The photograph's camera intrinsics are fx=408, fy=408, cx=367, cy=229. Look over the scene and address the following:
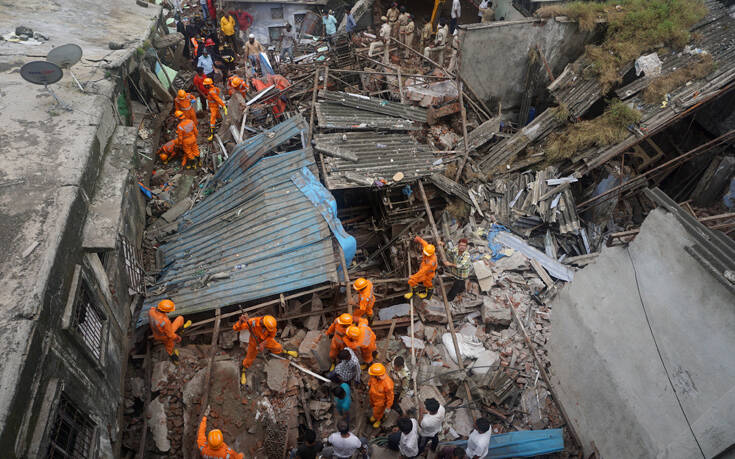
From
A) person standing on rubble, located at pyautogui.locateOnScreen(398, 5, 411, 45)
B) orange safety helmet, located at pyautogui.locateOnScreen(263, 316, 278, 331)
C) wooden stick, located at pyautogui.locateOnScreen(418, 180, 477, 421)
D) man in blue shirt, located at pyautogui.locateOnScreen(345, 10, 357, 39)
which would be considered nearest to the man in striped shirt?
wooden stick, located at pyautogui.locateOnScreen(418, 180, 477, 421)

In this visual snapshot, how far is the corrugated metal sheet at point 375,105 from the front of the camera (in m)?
11.1

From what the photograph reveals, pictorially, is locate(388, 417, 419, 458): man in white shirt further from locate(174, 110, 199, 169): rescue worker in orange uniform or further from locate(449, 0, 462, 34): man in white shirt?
locate(449, 0, 462, 34): man in white shirt

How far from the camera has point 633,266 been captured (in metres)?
6.07

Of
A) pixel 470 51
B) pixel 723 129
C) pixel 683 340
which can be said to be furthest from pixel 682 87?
pixel 683 340

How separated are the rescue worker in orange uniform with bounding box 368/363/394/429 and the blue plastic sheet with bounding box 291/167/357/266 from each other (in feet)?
A: 7.86

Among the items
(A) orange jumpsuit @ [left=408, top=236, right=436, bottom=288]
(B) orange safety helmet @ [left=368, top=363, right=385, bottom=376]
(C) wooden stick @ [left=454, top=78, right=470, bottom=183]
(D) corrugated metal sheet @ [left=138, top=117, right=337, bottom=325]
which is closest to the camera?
(B) orange safety helmet @ [left=368, top=363, right=385, bottom=376]

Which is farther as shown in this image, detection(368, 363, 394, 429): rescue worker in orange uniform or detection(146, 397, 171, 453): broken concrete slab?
detection(146, 397, 171, 453): broken concrete slab

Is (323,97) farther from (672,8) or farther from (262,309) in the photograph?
(672,8)

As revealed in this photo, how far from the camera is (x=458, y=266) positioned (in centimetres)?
903

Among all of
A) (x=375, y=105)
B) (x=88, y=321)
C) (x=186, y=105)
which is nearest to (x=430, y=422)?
(x=88, y=321)

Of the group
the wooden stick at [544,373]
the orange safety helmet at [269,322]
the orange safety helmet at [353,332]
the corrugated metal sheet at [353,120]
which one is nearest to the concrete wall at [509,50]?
the corrugated metal sheet at [353,120]

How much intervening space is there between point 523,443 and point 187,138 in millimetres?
10649

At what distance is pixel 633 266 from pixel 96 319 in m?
8.07

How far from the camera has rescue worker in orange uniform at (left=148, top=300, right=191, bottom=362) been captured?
6832mm
